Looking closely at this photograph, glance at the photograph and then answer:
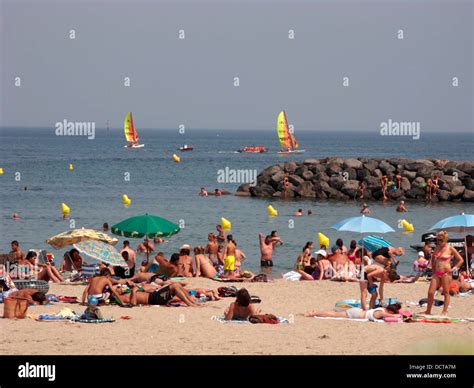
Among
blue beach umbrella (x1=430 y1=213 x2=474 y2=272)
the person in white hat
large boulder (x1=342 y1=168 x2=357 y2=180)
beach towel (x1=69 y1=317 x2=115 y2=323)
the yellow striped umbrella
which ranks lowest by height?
the person in white hat

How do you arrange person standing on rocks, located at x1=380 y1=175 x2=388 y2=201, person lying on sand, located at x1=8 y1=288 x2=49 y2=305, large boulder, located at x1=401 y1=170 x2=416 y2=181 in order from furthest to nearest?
large boulder, located at x1=401 y1=170 x2=416 y2=181 < person standing on rocks, located at x1=380 y1=175 x2=388 y2=201 < person lying on sand, located at x1=8 y1=288 x2=49 y2=305

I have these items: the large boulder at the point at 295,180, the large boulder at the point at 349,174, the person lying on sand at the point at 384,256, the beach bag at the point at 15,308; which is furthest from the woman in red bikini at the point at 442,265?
the large boulder at the point at 349,174

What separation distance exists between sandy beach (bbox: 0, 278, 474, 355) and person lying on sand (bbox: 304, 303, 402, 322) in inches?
12.3

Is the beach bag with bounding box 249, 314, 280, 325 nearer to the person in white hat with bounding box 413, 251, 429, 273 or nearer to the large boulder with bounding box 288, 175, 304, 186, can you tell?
the person in white hat with bounding box 413, 251, 429, 273

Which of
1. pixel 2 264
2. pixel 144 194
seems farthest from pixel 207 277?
pixel 144 194

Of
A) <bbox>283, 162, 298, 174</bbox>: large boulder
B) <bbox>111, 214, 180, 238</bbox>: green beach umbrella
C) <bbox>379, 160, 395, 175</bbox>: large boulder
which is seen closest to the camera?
<bbox>111, 214, 180, 238</bbox>: green beach umbrella

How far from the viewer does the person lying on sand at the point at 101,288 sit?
1576 centimetres

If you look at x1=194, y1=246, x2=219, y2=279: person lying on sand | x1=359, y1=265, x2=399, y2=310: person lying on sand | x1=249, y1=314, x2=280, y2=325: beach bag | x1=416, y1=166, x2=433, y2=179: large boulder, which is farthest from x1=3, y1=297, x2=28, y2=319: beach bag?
x1=416, y1=166, x2=433, y2=179: large boulder

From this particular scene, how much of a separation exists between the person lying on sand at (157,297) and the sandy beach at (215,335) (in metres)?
0.26

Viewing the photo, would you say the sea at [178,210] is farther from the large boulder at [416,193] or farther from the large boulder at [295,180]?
the large boulder at [295,180]

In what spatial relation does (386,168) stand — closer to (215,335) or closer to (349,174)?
(349,174)

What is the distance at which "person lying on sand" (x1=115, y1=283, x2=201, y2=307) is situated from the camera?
15.7 m

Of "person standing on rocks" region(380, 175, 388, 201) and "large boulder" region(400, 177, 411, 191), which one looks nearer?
"person standing on rocks" region(380, 175, 388, 201)

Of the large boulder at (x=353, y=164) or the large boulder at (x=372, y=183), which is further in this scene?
the large boulder at (x=353, y=164)
